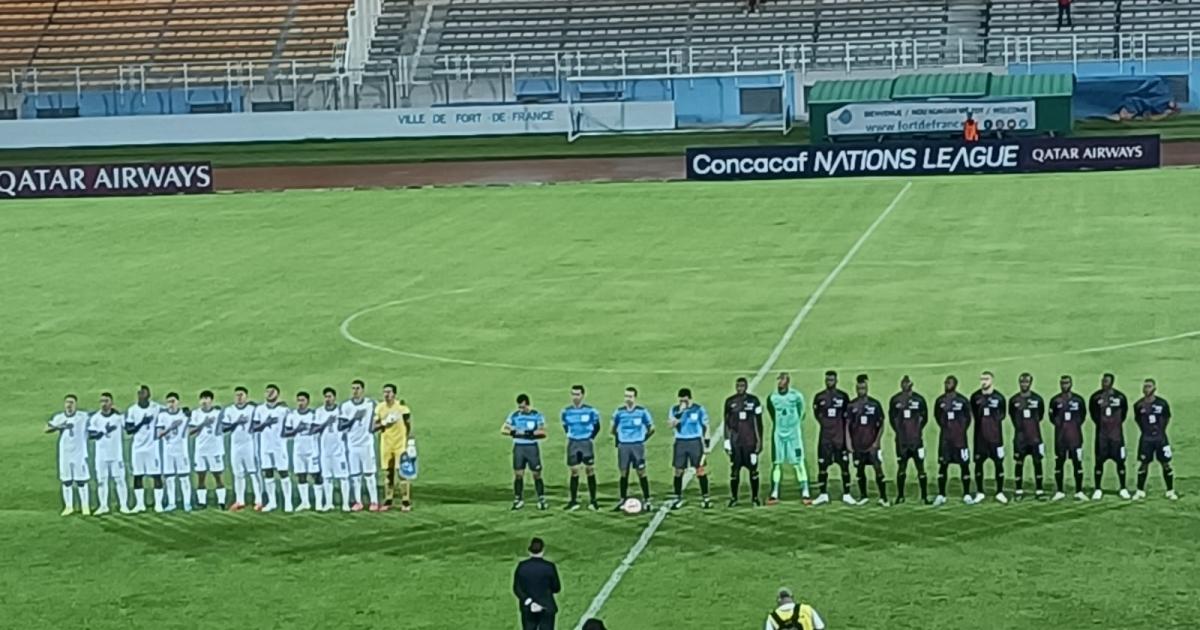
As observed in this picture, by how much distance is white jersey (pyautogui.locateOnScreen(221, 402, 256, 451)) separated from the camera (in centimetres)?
2036

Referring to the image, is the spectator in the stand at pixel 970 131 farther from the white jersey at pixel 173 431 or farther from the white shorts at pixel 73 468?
the white shorts at pixel 73 468

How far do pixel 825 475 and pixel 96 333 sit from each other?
50.5 ft

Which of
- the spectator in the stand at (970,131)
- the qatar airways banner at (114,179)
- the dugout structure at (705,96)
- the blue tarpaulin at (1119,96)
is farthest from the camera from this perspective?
the dugout structure at (705,96)

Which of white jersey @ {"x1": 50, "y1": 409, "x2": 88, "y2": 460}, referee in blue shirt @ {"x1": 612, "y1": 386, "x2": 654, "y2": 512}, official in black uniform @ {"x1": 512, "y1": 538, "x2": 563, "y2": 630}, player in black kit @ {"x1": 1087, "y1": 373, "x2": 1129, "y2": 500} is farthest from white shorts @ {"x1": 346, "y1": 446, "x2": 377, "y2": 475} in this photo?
player in black kit @ {"x1": 1087, "y1": 373, "x2": 1129, "y2": 500}

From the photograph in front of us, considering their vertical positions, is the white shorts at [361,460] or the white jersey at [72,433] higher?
the white jersey at [72,433]

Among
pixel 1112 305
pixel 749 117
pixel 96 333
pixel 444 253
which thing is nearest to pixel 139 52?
pixel 749 117

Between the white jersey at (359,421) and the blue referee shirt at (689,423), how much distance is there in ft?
9.60

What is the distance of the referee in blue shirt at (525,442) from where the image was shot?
1994 centimetres

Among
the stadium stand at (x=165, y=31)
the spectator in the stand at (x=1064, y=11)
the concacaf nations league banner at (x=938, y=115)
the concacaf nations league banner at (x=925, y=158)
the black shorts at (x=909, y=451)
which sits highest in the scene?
the stadium stand at (x=165, y=31)

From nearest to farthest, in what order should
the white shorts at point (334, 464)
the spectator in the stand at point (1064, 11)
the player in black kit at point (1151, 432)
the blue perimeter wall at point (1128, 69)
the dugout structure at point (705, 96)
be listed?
the player in black kit at point (1151, 432)
the white shorts at point (334, 464)
the blue perimeter wall at point (1128, 69)
the dugout structure at point (705, 96)
the spectator in the stand at point (1064, 11)

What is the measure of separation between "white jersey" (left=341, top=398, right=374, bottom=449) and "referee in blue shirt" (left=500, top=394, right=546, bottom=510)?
132 centimetres

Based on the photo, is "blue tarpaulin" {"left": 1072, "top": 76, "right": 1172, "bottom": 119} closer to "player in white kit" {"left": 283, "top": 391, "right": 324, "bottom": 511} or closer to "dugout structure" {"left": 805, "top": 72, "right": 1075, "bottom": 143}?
"dugout structure" {"left": 805, "top": 72, "right": 1075, "bottom": 143}

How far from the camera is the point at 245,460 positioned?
20.5 meters

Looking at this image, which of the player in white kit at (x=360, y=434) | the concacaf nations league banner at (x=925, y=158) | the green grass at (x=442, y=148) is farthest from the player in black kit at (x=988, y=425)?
the green grass at (x=442, y=148)
